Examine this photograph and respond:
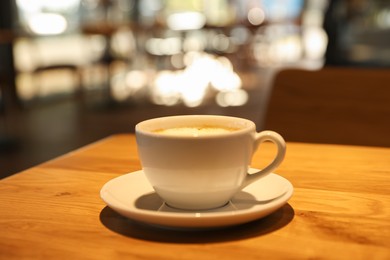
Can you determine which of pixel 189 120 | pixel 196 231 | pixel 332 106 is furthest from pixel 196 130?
pixel 332 106

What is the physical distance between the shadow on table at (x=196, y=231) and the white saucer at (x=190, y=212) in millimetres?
12

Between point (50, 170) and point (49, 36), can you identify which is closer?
point (50, 170)

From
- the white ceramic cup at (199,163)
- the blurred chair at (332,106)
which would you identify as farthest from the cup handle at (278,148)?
the blurred chair at (332,106)

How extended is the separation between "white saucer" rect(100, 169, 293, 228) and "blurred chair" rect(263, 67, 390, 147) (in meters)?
0.68

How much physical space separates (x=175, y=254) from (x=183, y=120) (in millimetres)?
215

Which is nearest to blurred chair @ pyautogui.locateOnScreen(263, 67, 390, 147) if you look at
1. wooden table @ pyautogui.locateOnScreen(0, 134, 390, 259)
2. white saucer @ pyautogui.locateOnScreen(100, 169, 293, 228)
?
wooden table @ pyautogui.locateOnScreen(0, 134, 390, 259)

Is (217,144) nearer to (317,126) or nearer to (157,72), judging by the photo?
(317,126)

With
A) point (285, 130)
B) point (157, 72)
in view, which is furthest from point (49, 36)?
point (285, 130)

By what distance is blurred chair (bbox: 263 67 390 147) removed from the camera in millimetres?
1279

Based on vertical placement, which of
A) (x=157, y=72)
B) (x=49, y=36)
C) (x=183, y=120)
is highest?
(x=183, y=120)

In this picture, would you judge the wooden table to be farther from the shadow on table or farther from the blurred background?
the blurred background

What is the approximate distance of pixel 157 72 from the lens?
7332mm

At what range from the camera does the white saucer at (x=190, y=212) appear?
52cm

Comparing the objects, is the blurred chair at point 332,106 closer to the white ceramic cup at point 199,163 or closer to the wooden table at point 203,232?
the wooden table at point 203,232
